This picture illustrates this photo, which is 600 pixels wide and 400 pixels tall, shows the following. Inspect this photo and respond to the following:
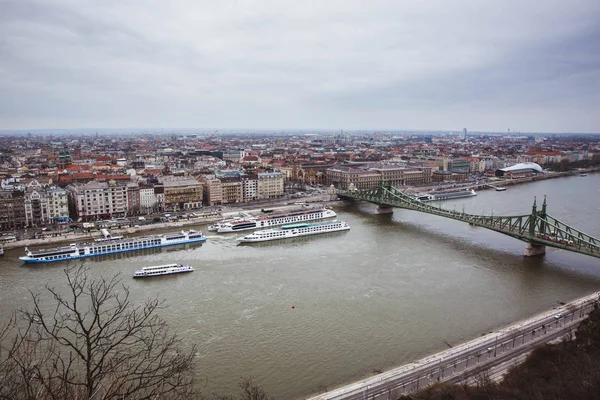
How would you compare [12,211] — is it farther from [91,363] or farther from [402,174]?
[402,174]

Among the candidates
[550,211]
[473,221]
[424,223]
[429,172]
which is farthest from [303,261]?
[429,172]

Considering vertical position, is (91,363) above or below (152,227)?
above

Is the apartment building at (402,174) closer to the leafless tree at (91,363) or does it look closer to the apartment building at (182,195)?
the apartment building at (182,195)

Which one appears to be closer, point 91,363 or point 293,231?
point 91,363

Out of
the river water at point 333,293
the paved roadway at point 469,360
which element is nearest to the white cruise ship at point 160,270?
the river water at point 333,293

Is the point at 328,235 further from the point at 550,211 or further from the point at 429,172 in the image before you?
the point at 429,172

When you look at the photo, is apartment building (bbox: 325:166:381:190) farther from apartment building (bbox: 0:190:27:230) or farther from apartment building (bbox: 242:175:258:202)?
apartment building (bbox: 0:190:27:230)

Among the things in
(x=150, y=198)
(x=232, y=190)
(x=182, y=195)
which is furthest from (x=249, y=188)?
(x=150, y=198)
